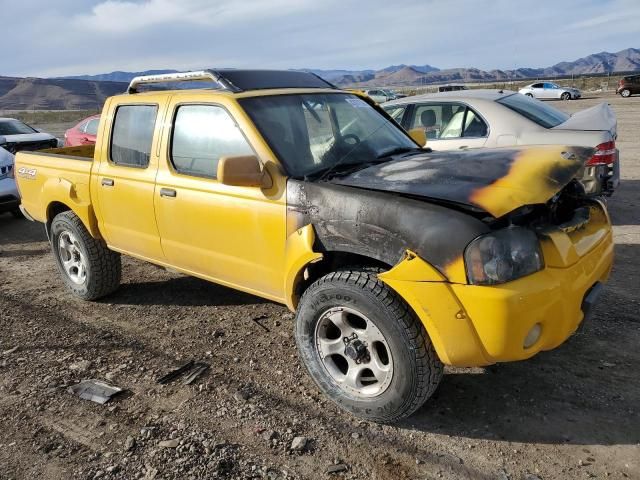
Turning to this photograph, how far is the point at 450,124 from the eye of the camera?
695 cm

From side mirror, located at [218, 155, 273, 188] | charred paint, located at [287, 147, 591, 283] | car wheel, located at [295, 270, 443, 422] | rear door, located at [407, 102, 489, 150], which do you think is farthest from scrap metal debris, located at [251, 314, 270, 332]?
rear door, located at [407, 102, 489, 150]

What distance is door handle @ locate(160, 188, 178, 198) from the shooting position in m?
3.91

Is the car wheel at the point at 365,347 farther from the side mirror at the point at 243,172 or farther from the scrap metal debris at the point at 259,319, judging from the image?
the scrap metal debris at the point at 259,319

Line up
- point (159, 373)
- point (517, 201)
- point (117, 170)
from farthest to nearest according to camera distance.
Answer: point (117, 170)
point (159, 373)
point (517, 201)

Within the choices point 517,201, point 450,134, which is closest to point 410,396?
point 517,201

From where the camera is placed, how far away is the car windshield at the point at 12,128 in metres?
12.8

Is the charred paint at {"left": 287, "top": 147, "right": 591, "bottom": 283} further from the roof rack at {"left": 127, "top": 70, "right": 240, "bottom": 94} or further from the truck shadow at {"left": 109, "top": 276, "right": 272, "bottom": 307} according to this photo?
the truck shadow at {"left": 109, "top": 276, "right": 272, "bottom": 307}

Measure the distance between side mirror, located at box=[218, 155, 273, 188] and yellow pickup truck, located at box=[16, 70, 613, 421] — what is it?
1 centimetres

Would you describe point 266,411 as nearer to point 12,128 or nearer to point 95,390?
point 95,390

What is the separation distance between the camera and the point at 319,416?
10.4 ft

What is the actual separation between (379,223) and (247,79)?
6.01 ft

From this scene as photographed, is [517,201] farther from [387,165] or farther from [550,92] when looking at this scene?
[550,92]

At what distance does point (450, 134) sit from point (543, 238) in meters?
4.40

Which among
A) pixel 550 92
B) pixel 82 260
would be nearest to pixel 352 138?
pixel 82 260
